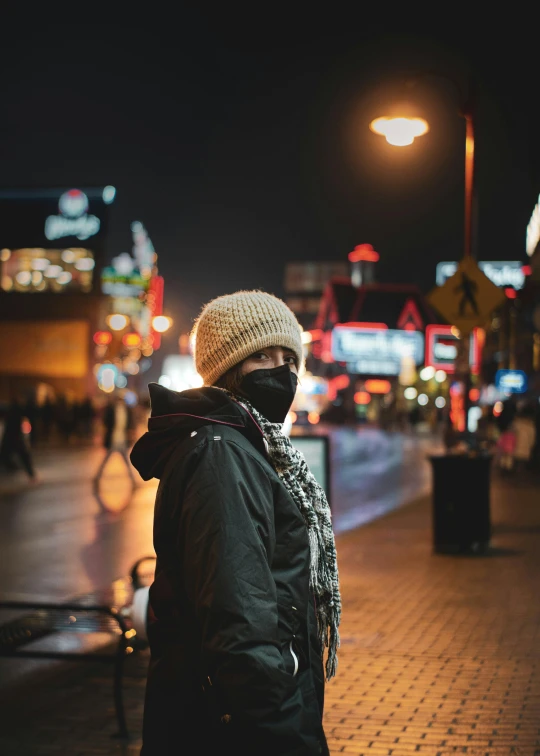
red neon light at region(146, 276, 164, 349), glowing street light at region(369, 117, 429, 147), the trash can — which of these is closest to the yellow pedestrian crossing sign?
the trash can

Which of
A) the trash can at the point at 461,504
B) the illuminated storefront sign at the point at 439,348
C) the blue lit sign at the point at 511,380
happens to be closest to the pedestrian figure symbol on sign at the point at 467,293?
the trash can at the point at 461,504

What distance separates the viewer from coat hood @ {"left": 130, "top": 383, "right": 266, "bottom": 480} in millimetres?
2471

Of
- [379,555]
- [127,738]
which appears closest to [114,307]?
[379,555]

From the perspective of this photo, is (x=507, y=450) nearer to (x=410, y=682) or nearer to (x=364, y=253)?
(x=410, y=682)

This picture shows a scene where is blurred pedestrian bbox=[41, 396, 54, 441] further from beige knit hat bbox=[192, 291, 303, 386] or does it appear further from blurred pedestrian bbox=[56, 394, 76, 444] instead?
beige knit hat bbox=[192, 291, 303, 386]

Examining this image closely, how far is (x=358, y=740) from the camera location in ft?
16.0

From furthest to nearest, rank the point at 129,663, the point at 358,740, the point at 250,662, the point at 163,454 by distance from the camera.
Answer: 1. the point at 129,663
2. the point at 358,740
3. the point at 163,454
4. the point at 250,662

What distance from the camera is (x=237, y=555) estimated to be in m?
2.16

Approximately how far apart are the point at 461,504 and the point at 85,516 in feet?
22.1

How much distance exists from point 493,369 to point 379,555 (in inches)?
1007

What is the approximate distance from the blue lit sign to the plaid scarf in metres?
30.5

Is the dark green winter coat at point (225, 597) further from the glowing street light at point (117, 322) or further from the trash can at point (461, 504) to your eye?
the glowing street light at point (117, 322)

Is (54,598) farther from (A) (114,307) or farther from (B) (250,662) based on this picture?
(A) (114,307)

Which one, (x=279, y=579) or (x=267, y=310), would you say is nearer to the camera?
(x=279, y=579)
